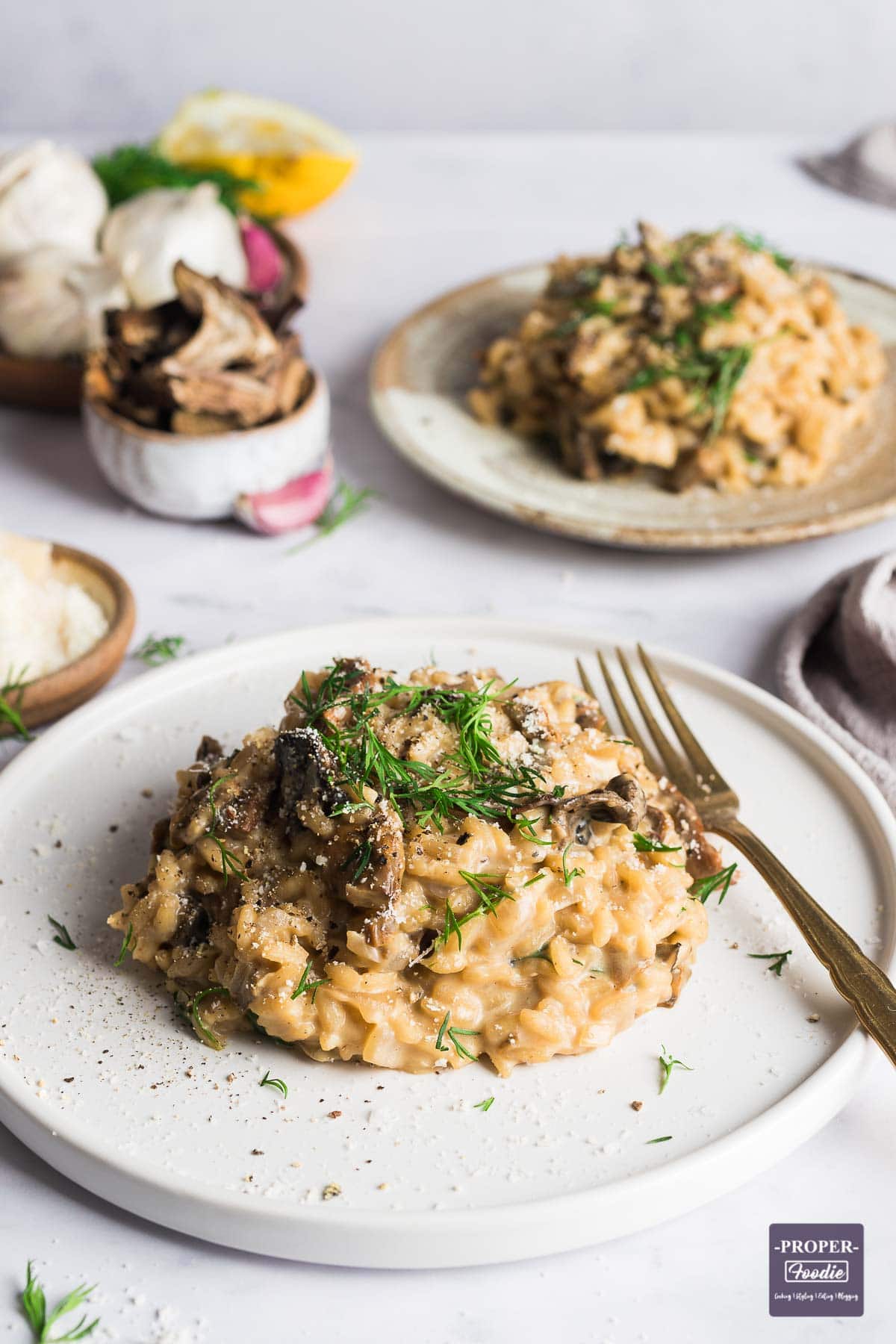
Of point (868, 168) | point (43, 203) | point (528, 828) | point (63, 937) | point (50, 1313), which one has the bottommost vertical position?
point (50, 1313)

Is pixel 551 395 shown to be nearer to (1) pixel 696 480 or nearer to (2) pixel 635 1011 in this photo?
(1) pixel 696 480

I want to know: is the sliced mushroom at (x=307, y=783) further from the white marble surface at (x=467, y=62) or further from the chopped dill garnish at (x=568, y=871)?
the white marble surface at (x=467, y=62)

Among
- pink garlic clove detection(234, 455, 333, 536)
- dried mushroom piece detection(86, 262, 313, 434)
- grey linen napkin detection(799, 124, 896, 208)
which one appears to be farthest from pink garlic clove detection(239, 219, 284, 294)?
grey linen napkin detection(799, 124, 896, 208)

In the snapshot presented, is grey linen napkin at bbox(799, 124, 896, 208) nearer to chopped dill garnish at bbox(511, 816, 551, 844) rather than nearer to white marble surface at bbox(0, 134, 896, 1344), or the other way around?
white marble surface at bbox(0, 134, 896, 1344)

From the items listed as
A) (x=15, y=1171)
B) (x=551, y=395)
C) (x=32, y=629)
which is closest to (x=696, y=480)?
(x=551, y=395)

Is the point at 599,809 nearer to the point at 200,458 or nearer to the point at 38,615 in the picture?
the point at 38,615

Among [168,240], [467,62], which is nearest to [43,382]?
[168,240]
